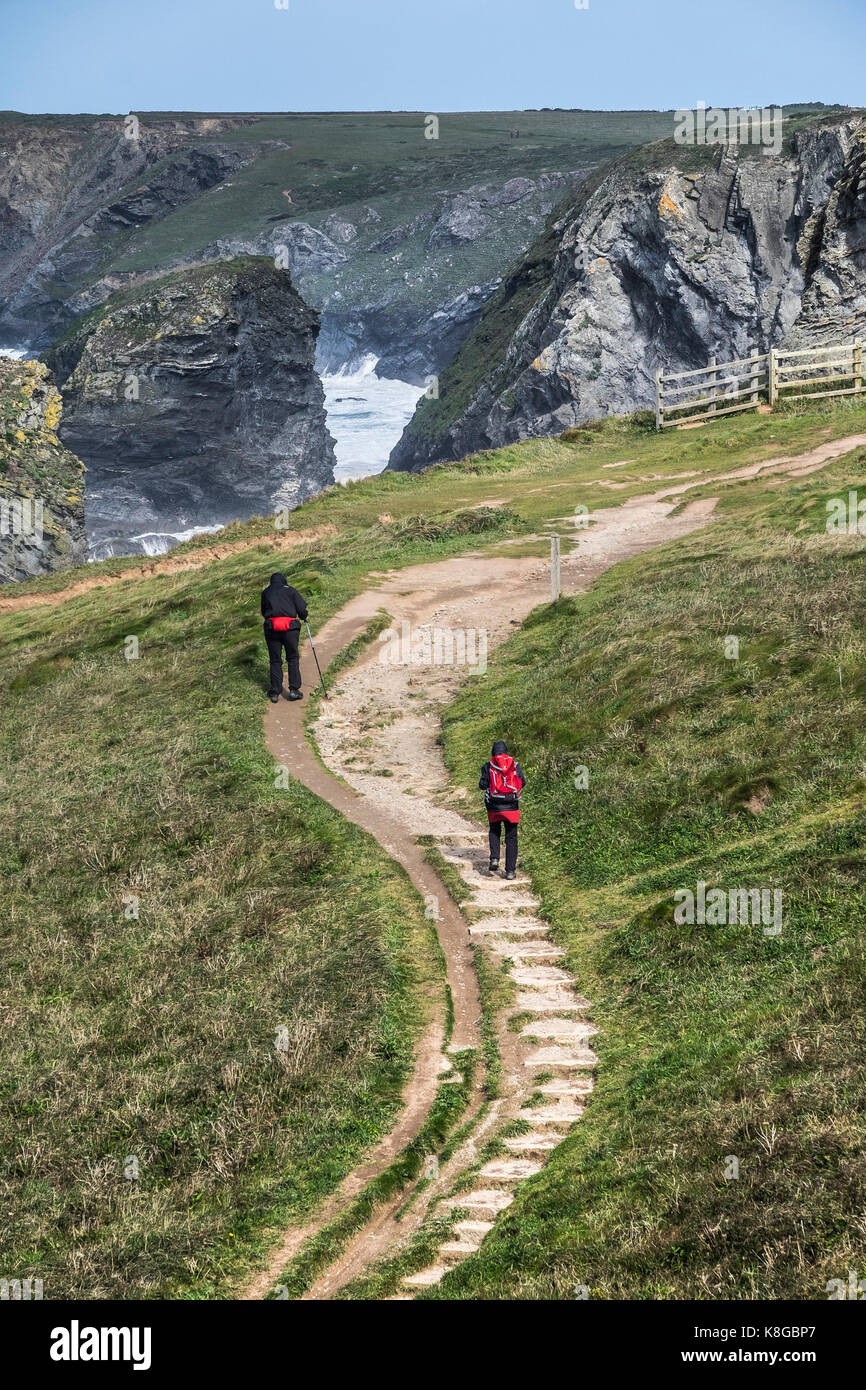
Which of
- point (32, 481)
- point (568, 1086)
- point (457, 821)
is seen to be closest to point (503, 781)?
point (457, 821)

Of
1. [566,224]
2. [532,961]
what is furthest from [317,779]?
[566,224]

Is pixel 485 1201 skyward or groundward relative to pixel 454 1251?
skyward

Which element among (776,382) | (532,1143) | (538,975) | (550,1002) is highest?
(776,382)

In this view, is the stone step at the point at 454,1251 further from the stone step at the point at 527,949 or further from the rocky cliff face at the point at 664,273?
the rocky cliff face at the point at 664,273

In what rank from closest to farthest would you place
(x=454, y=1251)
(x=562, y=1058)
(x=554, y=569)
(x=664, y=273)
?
1. (x=454, y=1251)
2. (x=562, y=1058)
3. (x=554, y=569)
4. (x=664, y=273)

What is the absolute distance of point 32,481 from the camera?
4264 inches

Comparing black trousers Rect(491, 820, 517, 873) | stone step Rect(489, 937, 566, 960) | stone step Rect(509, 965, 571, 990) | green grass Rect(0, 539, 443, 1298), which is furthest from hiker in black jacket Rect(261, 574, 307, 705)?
stone step Rect(509, 965, 571, 990)

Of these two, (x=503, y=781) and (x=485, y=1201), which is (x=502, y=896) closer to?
(x=503, y=781)

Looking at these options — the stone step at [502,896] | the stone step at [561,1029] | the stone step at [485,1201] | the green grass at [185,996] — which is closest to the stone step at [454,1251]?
the stone step at [485,1201]

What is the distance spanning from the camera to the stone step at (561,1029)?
14070 mm

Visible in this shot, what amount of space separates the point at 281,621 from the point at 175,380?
545 ft

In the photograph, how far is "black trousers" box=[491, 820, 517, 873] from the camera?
1827cm

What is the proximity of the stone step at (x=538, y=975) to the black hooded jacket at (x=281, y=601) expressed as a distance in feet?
41.4
